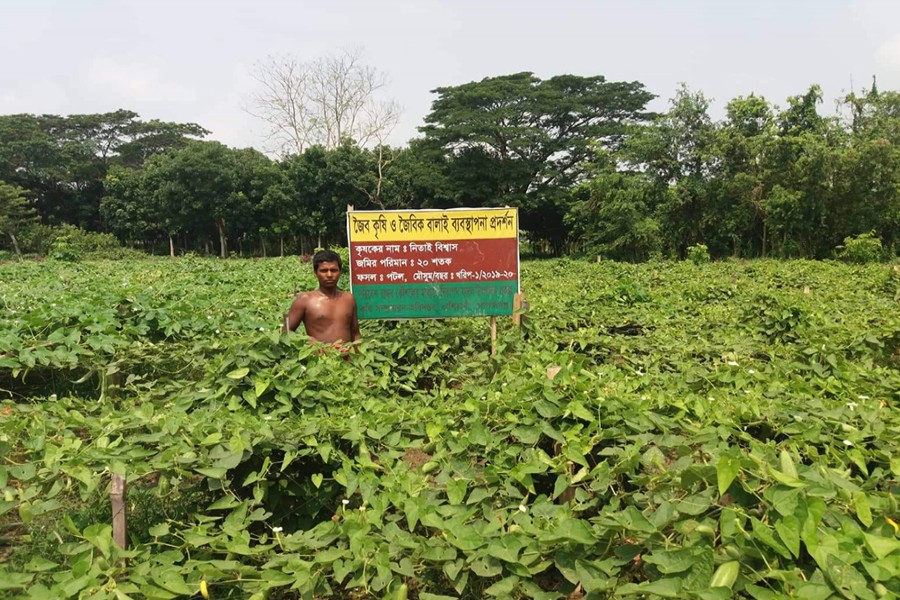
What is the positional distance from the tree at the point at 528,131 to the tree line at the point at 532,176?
9 cm

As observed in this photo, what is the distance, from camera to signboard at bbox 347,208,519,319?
527 centimetres

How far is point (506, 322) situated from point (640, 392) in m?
2.64

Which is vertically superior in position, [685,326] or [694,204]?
[694,204]

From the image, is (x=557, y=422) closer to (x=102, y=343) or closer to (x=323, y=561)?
(x=323, y=561)

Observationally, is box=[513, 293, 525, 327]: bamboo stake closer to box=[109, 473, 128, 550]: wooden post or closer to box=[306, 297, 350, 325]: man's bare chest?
box=[306, 297, 350, 325]: man's bare chest

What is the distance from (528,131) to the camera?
2812 centimetres

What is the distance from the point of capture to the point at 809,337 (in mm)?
4688

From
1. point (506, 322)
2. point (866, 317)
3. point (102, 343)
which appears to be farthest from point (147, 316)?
point (866, 317)

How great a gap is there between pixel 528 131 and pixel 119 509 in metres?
28.0

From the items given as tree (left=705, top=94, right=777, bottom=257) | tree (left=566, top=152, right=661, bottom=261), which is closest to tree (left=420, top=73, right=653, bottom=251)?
tree (left=566, top=152, right=661, bottom=261)

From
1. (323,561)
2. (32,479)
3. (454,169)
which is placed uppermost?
(454,169)

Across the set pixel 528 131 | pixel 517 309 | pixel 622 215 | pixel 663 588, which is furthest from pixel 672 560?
pixel 528 131

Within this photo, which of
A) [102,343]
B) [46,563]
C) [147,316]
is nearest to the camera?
[46,563]

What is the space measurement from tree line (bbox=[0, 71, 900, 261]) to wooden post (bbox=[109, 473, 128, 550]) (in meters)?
21.0
